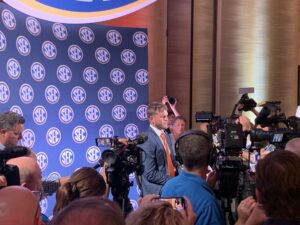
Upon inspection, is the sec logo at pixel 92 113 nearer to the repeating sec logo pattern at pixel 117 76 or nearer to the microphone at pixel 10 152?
the repeating sec logo pattern at pixel 117 76

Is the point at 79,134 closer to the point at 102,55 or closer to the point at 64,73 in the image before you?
the point at 64,73

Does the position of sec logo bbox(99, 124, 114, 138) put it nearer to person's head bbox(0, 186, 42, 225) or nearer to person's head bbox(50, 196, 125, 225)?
person's head bbox(0, 186, 42, 225)

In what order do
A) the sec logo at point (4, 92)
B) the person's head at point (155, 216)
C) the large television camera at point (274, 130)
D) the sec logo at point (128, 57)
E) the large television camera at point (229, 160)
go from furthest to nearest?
1. the sec logo at point (128, 57)
2. the sec logo at point (4, 92)
3. the large television camera at point (274, 130)
4. the large television camera at point (229, 160)
5. the person's head at point (155, 216)

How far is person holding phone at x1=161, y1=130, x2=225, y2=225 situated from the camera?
79.1 inches

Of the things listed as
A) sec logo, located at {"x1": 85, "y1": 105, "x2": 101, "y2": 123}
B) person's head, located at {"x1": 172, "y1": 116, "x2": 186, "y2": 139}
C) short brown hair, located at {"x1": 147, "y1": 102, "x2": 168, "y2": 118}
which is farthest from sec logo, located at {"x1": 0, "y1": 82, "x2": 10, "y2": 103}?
person's head, located at {"x1": 172, "y1": 116, "x2": 186, "y2": 139}

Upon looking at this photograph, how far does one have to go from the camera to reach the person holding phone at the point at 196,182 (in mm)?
2010

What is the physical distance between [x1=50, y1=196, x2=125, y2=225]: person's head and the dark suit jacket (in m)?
3.00

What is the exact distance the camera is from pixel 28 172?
2.04 metres

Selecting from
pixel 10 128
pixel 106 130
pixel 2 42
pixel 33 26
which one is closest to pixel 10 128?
pixel 10 128

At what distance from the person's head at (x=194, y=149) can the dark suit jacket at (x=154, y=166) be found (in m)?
1.78

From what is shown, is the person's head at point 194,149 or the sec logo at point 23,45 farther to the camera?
the sec logo at point 23,45

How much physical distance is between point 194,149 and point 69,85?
2041 millimetres

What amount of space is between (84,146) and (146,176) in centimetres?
58

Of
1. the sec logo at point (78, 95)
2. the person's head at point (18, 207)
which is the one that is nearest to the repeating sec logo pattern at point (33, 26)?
the sec logo at point (78, 95)
